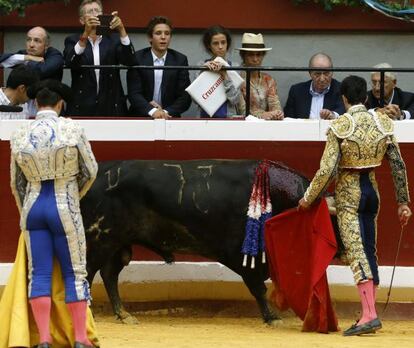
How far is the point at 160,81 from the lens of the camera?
38.8ft

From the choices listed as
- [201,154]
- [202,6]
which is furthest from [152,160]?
[202,6]

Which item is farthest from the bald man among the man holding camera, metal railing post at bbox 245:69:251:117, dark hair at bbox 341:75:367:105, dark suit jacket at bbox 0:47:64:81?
dark hair at bbox 341:75:367:105

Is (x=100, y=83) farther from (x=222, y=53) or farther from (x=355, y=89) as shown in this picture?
(x=355, y=89)

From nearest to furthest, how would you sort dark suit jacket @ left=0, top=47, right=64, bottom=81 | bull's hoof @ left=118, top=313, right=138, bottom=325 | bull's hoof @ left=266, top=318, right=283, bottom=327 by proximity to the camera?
bull's hoof @ left=266, top=318, right=283, bottom=327 < bull's hoof @ left=118, top=313, right=138, bottom=325 < dark suit jacket @ left=0, top=47, right=64, bottom=81

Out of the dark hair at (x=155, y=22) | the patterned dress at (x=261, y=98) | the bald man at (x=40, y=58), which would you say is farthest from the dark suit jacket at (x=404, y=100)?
the bald man at (x=40, y=58)

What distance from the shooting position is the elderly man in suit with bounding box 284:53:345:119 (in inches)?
467

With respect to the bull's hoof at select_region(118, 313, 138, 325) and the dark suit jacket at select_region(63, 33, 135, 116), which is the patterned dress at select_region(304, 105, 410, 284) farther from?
the dark suit jacket at select_region(63, 33, 135, 116)

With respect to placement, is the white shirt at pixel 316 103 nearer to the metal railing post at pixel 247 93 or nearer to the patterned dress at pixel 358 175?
the metal railing post at pixel 247 93

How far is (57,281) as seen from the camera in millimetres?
9258

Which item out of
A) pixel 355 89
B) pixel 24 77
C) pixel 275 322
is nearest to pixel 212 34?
pixel 24 77

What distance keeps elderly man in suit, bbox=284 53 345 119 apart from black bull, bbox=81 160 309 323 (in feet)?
3.09

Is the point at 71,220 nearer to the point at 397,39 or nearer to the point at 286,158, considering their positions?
the point at 286,158

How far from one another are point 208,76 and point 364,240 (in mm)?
1978

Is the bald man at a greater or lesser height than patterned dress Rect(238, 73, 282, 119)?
greater
